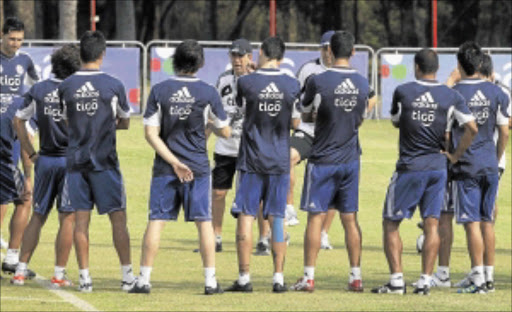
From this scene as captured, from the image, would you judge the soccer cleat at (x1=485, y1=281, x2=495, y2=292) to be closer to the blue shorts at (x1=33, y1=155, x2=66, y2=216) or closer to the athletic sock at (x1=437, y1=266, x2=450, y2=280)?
the athletic sock at (x1=437, y1=266, x2=450, y2=280)

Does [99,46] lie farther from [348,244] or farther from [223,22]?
[223,22]

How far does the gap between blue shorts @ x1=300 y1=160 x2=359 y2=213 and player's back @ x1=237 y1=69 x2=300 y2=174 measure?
31 cm

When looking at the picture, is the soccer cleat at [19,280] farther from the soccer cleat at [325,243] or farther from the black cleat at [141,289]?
the soccer cleat at [325,243]

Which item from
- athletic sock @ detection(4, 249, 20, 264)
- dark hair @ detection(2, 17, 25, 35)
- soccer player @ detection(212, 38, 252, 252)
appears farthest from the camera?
soccer player @ detection(212, 38, 252, 252)

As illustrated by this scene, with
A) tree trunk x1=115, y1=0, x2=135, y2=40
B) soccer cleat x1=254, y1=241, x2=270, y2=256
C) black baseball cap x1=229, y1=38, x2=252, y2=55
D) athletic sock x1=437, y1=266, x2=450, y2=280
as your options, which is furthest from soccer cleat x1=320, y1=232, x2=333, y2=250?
tree trunk x1=115, y1=0, x2=135, y2=40

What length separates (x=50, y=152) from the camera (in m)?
12.8

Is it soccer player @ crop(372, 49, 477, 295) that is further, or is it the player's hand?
soccer player @ crop(372, 49, 477, 295)

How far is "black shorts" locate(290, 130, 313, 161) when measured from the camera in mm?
16234

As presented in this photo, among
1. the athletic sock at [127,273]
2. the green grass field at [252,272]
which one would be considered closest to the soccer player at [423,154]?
the green grass field at [252,272]

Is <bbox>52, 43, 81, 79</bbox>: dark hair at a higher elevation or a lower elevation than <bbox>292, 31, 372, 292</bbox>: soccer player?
higher

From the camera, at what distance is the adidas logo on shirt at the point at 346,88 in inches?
494

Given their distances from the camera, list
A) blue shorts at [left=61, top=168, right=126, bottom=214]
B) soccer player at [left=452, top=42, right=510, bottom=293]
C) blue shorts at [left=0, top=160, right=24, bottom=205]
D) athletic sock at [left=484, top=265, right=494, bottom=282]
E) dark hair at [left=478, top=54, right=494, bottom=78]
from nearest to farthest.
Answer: blue shorts at [left=61, top=168, right=126, bottom=214], soccer player at [left=452, top=42, right=510, bottom=293], dark hair at [left=478, top=54, right=494, bottom=78], athletic sock at [left=484, top=265, right=494, bottom=282], blue shorts at [left=0, top=160, right=24, bottom=205]

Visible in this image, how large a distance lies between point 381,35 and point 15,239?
65630 mm

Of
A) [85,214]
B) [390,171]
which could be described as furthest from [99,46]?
[390,171]
